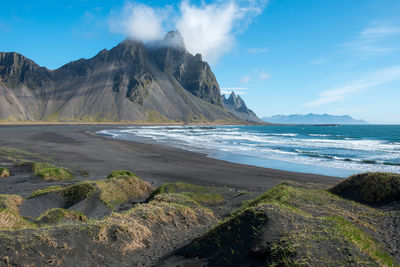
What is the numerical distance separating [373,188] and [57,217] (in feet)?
36.9

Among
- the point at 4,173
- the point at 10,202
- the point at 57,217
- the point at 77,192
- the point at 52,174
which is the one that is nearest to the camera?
the point at 57,217

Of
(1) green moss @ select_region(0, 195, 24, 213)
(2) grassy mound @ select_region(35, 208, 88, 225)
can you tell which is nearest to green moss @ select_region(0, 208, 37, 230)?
(2) grassy mound @ select_region(35, 208, 88, 225)

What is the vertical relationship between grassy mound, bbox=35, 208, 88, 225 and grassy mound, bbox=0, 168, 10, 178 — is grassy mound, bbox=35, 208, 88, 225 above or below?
above

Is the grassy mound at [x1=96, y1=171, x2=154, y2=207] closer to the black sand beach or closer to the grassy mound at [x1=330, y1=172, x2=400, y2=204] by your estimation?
the black sand beach

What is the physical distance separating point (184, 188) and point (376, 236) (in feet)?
25.3

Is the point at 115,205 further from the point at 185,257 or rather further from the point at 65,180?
the point at 65,180

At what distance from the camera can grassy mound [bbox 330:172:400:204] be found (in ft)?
32.0

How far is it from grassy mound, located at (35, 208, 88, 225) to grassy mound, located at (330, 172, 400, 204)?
1011 cm

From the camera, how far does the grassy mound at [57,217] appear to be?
757cm

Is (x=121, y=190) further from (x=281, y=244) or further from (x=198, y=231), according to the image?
(x=281, y=244)

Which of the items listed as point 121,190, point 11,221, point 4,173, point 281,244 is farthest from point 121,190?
point 4,173

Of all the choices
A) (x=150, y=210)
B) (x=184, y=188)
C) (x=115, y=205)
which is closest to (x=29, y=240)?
(x=150, y=210)

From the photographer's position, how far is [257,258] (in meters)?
4.31

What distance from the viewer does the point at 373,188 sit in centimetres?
1019
